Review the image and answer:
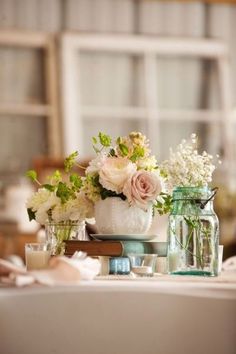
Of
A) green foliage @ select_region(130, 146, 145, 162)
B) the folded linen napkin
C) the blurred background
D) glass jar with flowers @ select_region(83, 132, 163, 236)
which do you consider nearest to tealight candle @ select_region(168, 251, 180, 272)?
glass jar with flowers @ select_region(83, 132, 163, 236)

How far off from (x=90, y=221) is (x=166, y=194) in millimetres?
220

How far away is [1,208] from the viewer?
21.7 feet

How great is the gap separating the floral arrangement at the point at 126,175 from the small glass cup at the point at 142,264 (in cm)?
12

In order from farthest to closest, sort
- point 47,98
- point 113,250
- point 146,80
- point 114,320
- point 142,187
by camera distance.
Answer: point 146,80, point 47,98, point 142,187, point 113,250, point 114,320

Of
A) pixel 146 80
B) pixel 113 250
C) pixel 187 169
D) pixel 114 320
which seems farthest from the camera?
pixel 146 80

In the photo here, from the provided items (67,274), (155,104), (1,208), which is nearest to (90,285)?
(67,274)

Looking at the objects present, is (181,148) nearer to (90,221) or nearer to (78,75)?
(90,221)

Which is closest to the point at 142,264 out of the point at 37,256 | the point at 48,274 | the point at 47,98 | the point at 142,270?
the point at 142,270

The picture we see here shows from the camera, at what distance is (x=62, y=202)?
2.38 m

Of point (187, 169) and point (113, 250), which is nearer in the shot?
point (113, 250)

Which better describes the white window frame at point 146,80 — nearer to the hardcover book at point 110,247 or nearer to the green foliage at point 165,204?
the green foliage at point 165,204

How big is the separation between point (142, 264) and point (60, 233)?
26cm

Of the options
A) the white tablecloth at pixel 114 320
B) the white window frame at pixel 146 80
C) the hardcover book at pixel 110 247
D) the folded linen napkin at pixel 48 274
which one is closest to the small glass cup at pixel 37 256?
the hardcover book at pixel 110 247

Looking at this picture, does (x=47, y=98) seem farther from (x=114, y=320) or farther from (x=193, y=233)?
(x=114, y=320)
